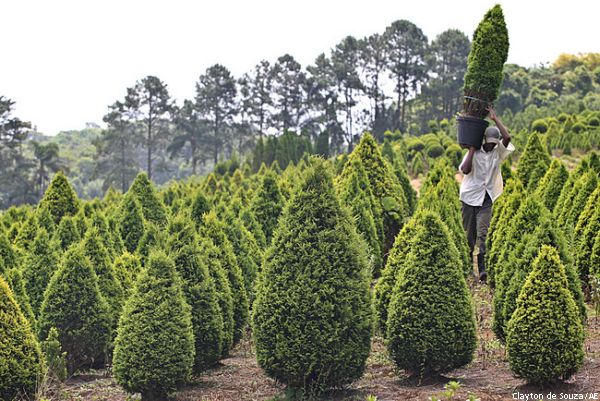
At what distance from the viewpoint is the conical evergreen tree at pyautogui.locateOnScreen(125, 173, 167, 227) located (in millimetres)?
15586

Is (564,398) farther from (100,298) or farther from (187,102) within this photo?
(187,102)

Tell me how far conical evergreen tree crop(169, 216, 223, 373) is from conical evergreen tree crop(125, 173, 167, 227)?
7996mm

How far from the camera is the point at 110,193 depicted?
23.9 meters

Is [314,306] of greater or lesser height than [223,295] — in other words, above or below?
above

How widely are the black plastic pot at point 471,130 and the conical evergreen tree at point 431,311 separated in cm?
426

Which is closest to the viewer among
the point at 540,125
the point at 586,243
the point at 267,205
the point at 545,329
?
the point at 545,329

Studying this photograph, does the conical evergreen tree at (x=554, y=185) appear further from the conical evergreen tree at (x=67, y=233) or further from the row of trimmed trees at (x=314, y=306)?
the conical evergreen tree at (x=67, y=233)

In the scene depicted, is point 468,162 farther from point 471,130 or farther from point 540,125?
point 540,125

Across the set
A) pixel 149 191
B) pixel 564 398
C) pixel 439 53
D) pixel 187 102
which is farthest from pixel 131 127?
pixel 564 398

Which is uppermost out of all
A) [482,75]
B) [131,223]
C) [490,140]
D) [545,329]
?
[482,75]

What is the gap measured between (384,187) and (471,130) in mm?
3694

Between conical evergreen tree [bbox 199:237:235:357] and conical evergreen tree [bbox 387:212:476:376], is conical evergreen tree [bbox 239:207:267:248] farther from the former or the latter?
conical evergreen tree [bbox 387:212:476:376]

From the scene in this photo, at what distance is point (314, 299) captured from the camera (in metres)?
6.36

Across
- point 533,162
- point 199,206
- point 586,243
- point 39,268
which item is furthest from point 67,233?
point 533,162
